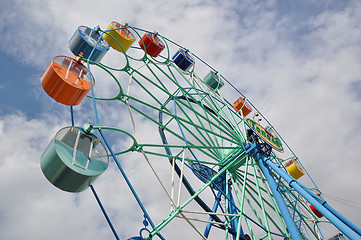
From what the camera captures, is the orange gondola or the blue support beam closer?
the orange gondola

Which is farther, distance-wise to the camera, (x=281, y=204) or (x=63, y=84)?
(x=281, y=204)

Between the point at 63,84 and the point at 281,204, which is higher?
the point at 281,204

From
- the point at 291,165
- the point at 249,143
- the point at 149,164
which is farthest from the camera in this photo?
the point at 291,165

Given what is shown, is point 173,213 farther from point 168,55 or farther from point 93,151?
point 168,55

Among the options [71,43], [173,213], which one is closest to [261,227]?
[173,213]

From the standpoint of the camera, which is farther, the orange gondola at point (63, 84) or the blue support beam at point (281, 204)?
the blue support beam at point (281, 204)

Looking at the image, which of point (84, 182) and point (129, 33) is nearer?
point (84, 182)

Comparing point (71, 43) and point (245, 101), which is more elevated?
point (245, 101)

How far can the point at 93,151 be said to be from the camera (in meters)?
6.09

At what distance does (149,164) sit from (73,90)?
2.54 metres

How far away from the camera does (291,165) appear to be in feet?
48.6

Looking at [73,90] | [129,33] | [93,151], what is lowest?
[93,151]

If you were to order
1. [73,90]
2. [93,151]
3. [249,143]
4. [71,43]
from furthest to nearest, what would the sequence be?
[249,143] → [71,43] → [73,90] → [93,151]

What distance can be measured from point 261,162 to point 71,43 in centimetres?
733
